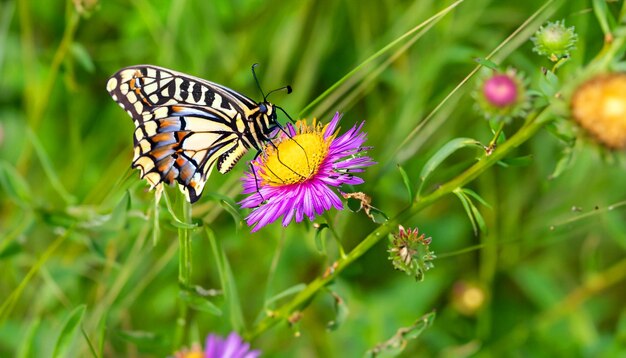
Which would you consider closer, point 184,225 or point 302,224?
point 184,225

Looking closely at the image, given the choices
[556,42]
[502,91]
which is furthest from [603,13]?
[502,91]

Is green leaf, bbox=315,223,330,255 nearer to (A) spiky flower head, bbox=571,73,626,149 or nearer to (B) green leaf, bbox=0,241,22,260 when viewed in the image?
(A) spiky flower head, bbox=571,73,626,149

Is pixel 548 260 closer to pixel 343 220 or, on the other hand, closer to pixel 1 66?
pixel 343 220

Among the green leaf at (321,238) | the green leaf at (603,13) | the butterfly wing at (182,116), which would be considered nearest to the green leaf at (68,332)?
the butterfly wing at (182,116)

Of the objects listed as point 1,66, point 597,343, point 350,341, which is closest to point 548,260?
point 597,343

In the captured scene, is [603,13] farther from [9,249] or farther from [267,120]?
[9,249]

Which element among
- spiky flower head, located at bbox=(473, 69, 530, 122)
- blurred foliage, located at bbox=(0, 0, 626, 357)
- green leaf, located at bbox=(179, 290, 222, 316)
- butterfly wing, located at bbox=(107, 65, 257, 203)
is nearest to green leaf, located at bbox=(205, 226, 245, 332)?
green leaf, located at bbox=(179, 290, 222, 316)
